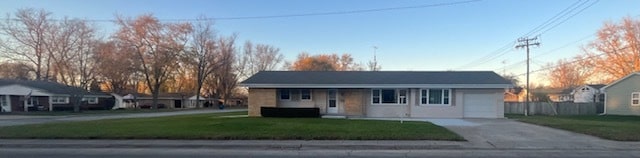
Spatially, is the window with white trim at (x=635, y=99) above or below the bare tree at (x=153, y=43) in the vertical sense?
below

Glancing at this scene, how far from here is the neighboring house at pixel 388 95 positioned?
26.9m

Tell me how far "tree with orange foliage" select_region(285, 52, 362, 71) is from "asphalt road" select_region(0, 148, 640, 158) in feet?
214

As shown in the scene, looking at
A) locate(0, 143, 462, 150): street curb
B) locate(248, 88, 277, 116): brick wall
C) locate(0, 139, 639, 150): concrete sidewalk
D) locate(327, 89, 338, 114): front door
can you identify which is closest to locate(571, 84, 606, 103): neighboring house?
locate(327, 89, 338, 114): front door

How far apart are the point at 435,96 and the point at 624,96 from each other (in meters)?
21.7

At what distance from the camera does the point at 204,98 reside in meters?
84.9

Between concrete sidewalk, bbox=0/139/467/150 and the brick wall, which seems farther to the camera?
the brick wall

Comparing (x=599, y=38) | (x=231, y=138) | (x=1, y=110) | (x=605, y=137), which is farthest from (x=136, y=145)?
(x=599, y=38)

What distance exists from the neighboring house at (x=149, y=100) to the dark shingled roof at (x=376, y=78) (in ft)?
153

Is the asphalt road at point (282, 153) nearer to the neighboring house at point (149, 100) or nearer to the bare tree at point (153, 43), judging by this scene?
the bare tree at point (153, 43)

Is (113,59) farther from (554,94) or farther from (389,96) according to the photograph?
(554,94)

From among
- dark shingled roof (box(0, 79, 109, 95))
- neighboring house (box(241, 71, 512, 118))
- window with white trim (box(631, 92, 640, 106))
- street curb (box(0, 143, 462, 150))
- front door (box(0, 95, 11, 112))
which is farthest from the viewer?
dark shingled roof (box(0, 79, 109, 95))

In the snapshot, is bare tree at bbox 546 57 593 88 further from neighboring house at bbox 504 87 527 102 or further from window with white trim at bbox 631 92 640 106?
window with white trim at bbox 631 92 640 106

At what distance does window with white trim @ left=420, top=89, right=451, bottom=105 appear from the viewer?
88.9 ft

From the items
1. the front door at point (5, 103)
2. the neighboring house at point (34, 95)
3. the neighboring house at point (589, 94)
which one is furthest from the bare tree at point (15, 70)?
the neighboring house at point (589, 94)
